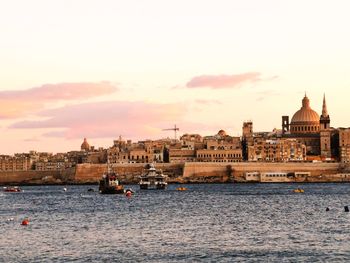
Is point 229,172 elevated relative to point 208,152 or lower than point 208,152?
lower

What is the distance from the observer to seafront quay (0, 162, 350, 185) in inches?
5443

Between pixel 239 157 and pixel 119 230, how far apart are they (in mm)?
110633

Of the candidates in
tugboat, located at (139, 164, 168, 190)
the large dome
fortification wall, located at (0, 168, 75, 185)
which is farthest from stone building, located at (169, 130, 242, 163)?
tugboat, located at (139, 164, 168, 190)

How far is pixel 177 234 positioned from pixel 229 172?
9844 cm

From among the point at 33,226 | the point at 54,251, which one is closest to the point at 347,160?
the point at 33,226

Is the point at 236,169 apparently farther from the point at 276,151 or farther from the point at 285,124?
the point at 285,124

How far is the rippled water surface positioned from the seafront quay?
253 ft

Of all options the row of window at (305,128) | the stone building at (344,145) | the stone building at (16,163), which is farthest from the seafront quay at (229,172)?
the row of window at (305,128)

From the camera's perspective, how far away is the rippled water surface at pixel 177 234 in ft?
112

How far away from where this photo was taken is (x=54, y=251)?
35688 millimetres

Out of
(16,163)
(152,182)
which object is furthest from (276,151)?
(152,182)

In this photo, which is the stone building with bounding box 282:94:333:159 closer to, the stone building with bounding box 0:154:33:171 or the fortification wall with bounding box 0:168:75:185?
the fortification wall with bounding box 0:168:75:185

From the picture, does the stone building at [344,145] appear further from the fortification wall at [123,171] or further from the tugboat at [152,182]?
the tugboat at [152,182]

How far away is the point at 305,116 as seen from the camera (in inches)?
6973
